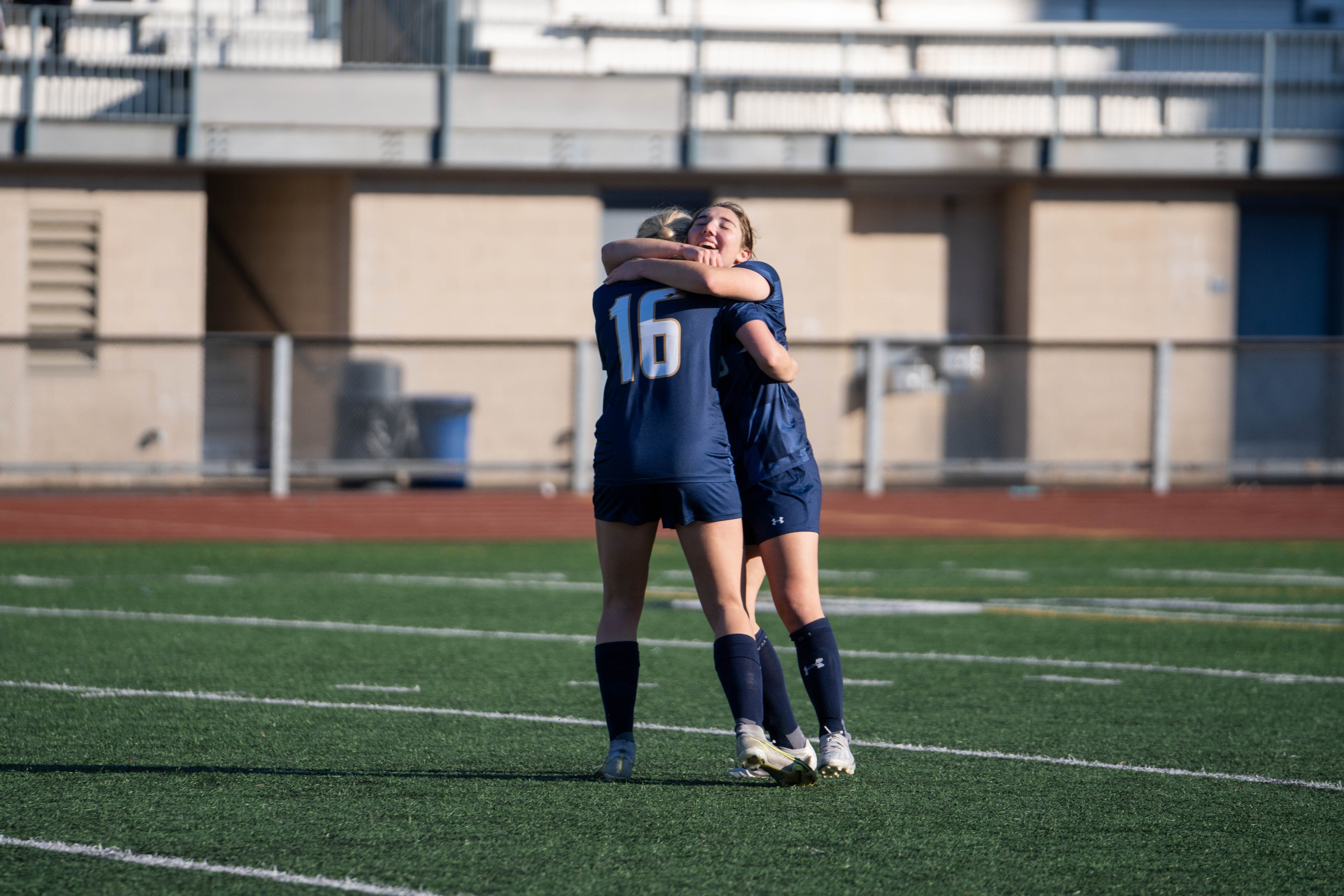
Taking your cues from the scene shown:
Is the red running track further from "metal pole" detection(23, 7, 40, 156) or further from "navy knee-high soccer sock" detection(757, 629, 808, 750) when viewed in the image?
"navy knee-high soccer sock" detection(757, 629, 808, 750)

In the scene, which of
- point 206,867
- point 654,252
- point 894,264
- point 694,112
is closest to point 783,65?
point 694,112

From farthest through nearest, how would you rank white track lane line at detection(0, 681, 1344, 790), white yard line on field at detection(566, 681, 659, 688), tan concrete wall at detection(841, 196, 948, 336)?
tan concrete wall at detection(841, 196, 948, 336) → white yard line on field at detection(566, 681, 659, 688) → white track lane line at detection(0, 681, 1344, 790)

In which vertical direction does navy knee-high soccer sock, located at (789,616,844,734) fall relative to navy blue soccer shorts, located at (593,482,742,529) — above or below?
below

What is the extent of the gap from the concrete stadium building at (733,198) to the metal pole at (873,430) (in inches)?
2.1

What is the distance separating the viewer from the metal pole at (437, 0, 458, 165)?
847 inches

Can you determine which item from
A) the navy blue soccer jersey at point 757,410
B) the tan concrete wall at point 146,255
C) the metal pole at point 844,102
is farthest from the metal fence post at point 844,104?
the navy blue soccer jersey at point 757,410

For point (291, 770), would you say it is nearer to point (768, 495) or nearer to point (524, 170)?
point (768, 495)

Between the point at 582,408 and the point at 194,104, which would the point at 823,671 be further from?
the point at 194,104

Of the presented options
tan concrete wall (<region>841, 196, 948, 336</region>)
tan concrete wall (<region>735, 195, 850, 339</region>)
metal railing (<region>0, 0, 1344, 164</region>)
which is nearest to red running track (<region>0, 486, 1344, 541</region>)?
tan concrete wall (<region>735, 195, 850, 339</region>)

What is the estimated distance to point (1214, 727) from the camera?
5879 mm

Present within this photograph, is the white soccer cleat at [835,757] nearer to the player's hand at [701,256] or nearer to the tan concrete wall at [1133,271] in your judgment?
the player's hand at [701,256]

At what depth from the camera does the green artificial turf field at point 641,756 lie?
385cm

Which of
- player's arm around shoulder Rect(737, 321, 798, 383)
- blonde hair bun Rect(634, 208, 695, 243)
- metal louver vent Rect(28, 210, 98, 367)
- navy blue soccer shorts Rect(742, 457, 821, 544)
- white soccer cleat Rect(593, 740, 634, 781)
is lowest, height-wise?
white soccer cleat Rect(593, 740, 634, 781)

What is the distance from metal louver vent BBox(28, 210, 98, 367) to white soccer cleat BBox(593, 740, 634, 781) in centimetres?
1944
